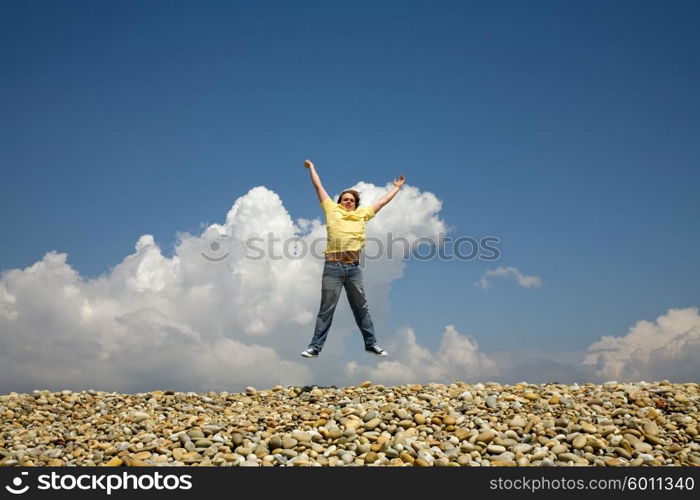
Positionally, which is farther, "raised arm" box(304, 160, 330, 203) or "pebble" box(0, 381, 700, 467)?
"raised arm" box(304, 160, 330, 203)

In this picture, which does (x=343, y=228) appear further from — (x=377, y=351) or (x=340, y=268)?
(x=377, y=351)

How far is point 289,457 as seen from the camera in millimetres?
7051

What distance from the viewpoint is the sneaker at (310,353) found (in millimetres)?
10438

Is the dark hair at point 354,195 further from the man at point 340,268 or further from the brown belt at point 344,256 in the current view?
the brown belt at point 344,256

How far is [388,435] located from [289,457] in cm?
126

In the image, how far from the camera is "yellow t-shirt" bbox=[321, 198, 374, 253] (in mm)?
10461

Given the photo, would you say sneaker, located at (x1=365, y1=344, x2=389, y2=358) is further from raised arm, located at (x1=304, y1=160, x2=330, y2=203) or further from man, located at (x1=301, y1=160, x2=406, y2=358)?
raised arm, located at (x1=304, y1=160, x2=330, y2=203)

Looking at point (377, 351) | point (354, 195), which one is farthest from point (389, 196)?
point (377, 351)

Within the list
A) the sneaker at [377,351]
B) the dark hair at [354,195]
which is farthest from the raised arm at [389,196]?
the sneaker at [377,351]

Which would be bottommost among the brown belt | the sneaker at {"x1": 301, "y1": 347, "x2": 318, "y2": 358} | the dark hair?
the sneaker at {"x1": 301, "y1": 347, "x2": 318, "y2": 358}

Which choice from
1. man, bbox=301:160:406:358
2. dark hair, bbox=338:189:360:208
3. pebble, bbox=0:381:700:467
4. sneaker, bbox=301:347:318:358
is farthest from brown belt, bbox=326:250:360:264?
pebble, bbox=0:381:700:467

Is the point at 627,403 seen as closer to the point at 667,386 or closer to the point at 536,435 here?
the point at 667,386
